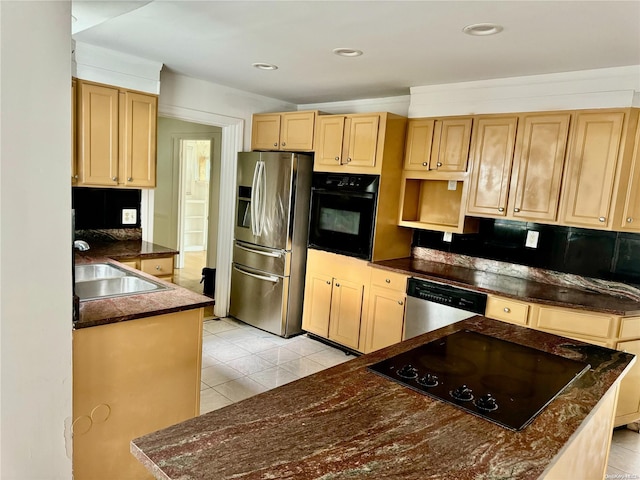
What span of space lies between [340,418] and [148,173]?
3039 millimetres

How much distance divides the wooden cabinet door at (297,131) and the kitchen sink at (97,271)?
2101 mm

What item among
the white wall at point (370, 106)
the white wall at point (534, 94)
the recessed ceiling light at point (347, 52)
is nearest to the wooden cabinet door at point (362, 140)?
the white wall at point (534, 94)

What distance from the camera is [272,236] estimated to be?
13.6 feet

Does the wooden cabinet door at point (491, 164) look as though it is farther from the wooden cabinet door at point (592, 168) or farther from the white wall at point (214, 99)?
the white wall at point (214, 99)

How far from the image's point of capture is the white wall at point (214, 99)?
3912 millimetres

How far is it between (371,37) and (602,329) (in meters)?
2.29

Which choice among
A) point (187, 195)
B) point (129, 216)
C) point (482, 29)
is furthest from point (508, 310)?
point (187, 195)

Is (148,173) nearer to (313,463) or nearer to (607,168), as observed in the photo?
(313,463)

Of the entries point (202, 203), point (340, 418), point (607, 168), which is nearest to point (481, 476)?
point (340, 418)

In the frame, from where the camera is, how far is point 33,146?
1.28 meters

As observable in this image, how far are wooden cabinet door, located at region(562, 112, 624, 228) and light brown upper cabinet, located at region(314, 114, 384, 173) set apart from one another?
142 centimetres

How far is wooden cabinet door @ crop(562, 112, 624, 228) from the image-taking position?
2.84 meters

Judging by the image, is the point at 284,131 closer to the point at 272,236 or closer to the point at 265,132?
the point at 265,132

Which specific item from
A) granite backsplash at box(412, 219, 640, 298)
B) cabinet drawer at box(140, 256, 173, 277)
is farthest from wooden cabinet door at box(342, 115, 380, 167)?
cabinet drawer at box(140, 256, 173, 277)
